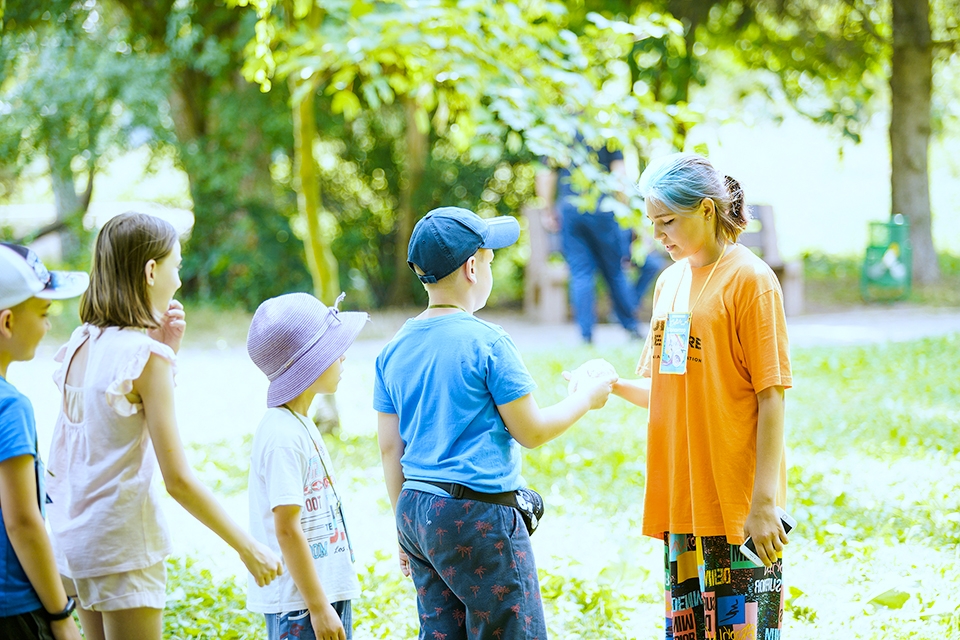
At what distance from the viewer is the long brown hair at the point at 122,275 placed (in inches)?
99.3

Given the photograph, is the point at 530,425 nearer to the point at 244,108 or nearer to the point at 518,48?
the point at 518,48

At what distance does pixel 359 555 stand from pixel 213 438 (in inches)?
104

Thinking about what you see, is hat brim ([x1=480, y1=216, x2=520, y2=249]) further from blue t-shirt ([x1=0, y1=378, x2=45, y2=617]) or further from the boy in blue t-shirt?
Result: blue t-shirt ([x1=0, y1=378, x2=45, y2=617])

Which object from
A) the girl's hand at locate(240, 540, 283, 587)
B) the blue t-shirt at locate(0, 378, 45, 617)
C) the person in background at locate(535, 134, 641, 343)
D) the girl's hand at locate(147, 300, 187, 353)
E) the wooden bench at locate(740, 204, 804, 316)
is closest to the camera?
the blue t-shirt at locate(0, 378, 45, 617)

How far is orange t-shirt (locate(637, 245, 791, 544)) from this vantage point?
A: 2.44m

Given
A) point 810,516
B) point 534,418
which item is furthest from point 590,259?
point 534,418

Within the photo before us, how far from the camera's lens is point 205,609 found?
12.5 feet

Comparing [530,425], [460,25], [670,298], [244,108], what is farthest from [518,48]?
[244,108]

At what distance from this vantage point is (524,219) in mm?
12672

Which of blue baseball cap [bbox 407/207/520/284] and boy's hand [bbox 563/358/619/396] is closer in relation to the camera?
blue baseball cap [bbox 407/207/520/284]

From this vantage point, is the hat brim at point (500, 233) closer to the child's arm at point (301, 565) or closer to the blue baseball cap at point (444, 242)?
the blue baseball cap at point (444, 242)

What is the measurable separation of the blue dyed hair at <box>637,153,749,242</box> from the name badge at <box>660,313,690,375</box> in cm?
25

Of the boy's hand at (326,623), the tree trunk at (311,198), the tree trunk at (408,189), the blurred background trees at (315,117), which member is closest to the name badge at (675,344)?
the boy's hand at (326,623)

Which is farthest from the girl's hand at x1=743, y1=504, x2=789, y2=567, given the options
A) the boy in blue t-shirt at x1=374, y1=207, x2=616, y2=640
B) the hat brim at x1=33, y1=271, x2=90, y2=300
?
the hat brim at x1=33, y1=271, x2=90, y2=300
